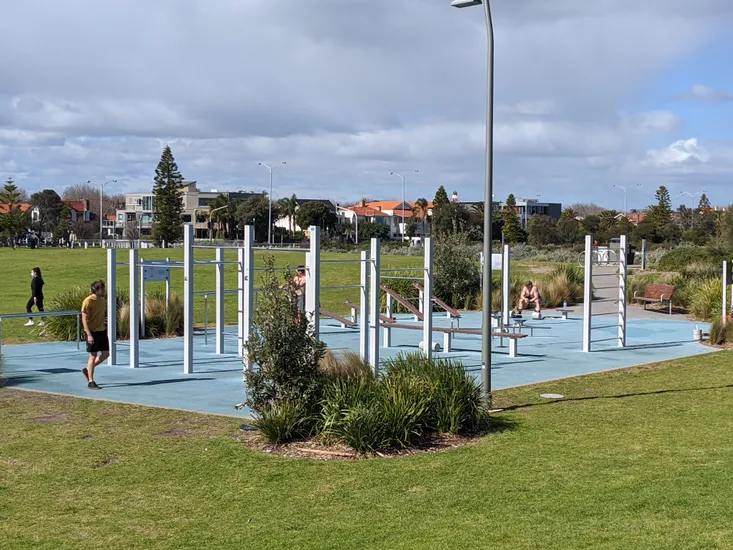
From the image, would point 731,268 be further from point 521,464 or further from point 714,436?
point 521,464

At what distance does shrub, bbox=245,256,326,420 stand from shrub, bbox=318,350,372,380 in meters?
0.42

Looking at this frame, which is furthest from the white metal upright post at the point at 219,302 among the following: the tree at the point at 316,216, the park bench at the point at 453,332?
the tree at the point at 316,216

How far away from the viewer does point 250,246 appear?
14.5 meters

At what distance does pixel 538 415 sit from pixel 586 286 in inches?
308

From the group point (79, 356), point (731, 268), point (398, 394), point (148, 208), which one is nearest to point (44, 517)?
point (398, 394)

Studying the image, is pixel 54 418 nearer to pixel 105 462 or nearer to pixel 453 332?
pixel 105 462

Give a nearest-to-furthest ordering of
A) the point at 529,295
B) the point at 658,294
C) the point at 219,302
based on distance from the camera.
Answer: the point at 219,302 → the point at 529,295 → the point at 658,294

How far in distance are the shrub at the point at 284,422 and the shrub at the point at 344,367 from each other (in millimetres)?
725

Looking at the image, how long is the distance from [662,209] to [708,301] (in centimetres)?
7961

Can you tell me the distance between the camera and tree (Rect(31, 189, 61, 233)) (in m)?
136

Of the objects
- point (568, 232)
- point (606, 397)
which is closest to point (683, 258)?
point (606, 397)

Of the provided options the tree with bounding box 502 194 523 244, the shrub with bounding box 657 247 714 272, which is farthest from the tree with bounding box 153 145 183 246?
the shrub with bounding box 657 247 714 272

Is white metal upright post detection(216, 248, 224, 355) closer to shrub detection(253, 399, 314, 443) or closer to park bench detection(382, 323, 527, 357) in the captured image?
park bench detection(382, 323, 527, 357)

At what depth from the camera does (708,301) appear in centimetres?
2606
